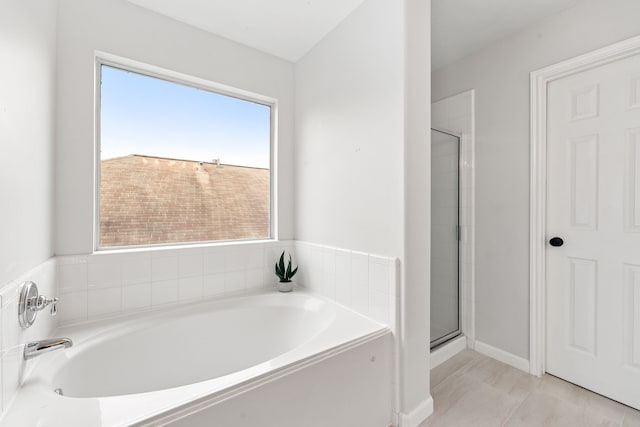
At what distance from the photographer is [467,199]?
7.32ft

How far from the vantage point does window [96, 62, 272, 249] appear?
164cm

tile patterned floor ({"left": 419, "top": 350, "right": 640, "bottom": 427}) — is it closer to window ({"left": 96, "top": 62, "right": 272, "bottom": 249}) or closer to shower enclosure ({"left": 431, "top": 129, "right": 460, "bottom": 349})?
shower enclosure ({"left": 431, "top": 129, "right": 460, "bottom": 349})

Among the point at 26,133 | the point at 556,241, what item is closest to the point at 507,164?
the point at 556,241

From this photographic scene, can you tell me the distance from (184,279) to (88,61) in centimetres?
133

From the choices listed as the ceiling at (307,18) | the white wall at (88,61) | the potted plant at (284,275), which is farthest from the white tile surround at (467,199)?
the white wall at (88,61)

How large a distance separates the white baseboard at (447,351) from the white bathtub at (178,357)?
794 mm

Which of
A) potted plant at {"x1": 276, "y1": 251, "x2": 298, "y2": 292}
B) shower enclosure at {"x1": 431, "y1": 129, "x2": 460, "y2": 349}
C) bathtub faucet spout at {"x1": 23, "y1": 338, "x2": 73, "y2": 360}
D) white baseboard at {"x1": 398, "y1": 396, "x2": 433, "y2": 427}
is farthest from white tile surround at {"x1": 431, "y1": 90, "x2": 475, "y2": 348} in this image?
bathtub faucet spout at {"x1": 23, "y1": 338, "x2": 73, "y2": 360}

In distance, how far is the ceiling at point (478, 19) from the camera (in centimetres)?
170

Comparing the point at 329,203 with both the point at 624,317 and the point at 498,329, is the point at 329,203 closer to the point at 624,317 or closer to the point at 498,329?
the point at 498,329

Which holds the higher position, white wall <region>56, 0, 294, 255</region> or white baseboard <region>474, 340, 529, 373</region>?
white wall <region>56, 0, 294, 255</region>

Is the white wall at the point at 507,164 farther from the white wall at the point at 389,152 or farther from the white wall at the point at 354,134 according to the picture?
the white wall at the point at 354,134

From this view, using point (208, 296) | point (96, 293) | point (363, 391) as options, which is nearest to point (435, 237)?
point (363, 391)

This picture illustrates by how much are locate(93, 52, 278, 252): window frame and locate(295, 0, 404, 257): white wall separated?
22 centimetres

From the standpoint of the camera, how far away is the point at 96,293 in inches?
58.9
